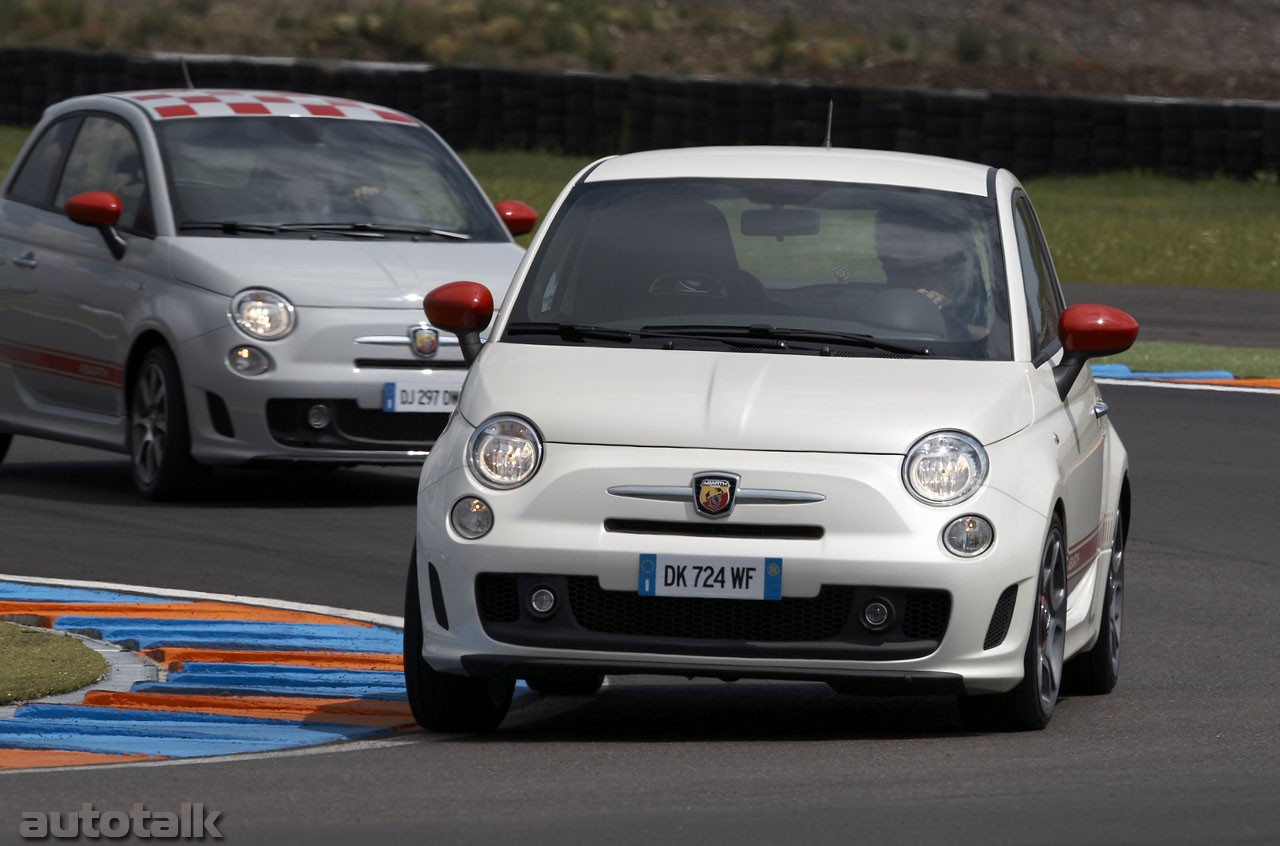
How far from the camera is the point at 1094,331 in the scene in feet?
23.7

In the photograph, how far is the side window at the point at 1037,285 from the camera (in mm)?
7441

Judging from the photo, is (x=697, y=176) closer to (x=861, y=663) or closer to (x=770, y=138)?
(x=861, y=663)

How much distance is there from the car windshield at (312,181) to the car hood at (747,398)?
516 cm

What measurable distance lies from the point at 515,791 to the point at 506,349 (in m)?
1.55

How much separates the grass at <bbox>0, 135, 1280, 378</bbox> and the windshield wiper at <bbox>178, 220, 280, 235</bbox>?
8172 mm

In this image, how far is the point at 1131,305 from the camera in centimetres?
2247

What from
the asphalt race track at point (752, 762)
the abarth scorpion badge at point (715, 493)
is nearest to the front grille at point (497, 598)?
A: the asphalt race track at point (752, 762)

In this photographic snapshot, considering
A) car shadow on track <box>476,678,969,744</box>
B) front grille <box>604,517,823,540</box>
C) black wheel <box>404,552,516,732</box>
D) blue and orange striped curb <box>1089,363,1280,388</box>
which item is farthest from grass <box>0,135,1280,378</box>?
front grille <box>604,517,823,540</box>

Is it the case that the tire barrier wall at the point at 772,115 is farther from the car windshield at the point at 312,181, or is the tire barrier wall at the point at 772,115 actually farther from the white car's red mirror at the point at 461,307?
the white car's red mirror at the point at 461,307

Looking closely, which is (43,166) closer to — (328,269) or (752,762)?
(328,269)

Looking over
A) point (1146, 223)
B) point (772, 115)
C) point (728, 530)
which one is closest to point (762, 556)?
point (728, 530)

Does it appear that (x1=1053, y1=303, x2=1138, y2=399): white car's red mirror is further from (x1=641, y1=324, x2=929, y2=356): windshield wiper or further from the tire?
the tire

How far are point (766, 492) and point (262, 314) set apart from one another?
17.5ft

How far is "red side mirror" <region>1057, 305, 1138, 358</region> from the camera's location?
23.7 ft
